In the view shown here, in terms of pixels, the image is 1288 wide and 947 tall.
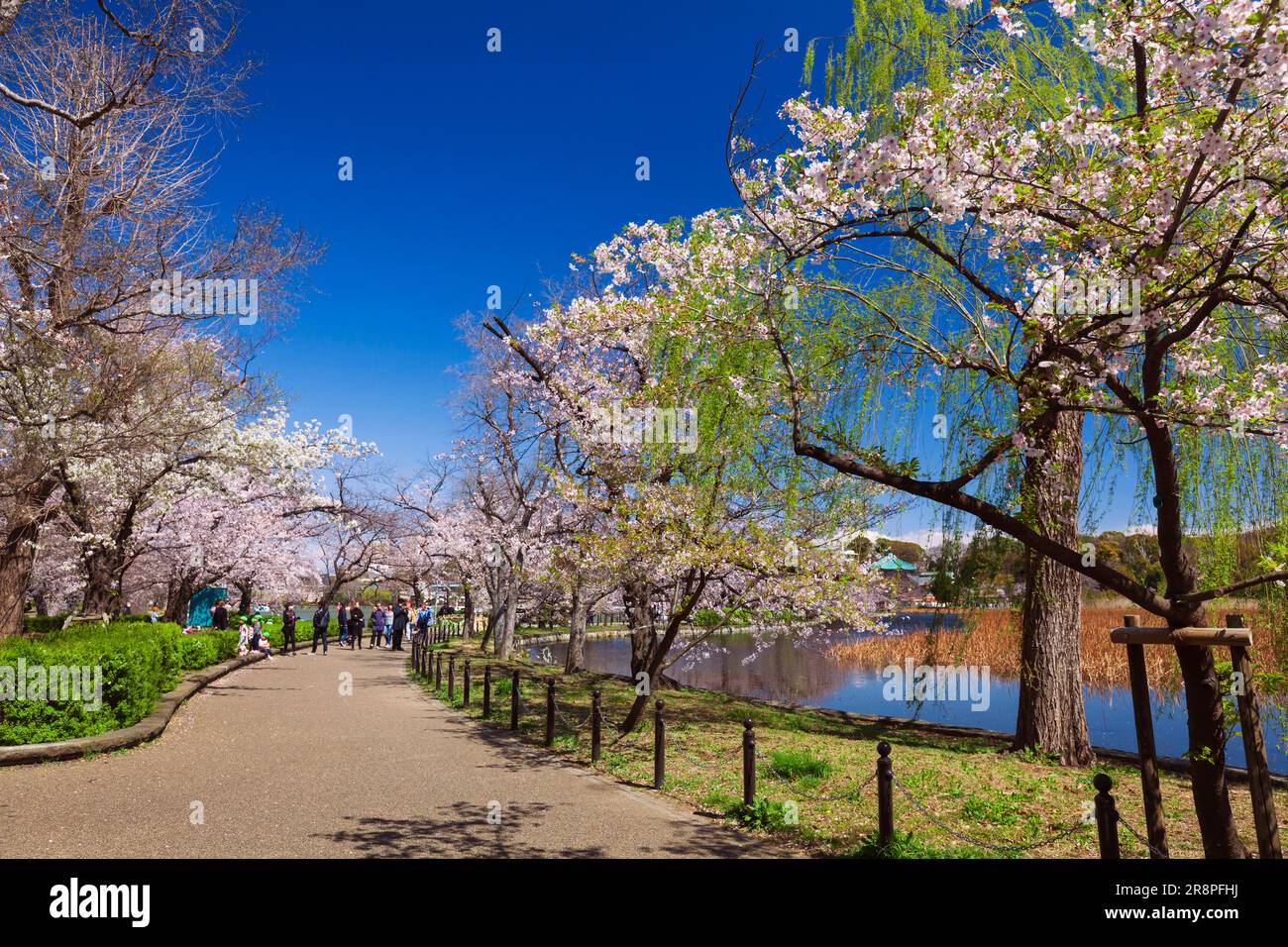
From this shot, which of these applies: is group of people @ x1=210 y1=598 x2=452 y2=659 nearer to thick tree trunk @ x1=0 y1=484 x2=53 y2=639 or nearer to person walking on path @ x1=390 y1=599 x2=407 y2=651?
person walking on path @ x1=390 y1=599 x2=407 y2=651

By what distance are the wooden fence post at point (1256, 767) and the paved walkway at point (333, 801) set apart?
360 cm

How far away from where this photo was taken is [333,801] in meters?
7.80

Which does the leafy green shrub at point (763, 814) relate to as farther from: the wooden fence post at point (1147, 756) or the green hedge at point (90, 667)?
the green hedge at point (90, 667)

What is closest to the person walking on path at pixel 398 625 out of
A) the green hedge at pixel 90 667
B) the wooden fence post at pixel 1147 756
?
the green hedge at pixel 90 667

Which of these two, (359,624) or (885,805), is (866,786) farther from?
(359,624)

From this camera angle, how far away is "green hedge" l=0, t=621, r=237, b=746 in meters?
9.26

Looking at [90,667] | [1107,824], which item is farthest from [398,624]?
[1107,824]

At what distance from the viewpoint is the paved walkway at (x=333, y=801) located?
6.38m

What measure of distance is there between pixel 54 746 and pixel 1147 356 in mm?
11840

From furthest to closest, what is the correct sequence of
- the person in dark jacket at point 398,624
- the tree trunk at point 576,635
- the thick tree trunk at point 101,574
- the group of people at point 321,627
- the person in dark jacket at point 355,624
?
the person in dark jacket at point 355,624 → the person in dark jacket at point 398,624 → the group of people at point 321,627 → the tree trunk at point 576,635 → the thick tree trunk at point 101,574

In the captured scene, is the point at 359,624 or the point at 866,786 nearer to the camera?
the point at 866,786

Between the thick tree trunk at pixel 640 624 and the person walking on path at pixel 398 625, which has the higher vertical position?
the thick tree trunk at pixel 640 624

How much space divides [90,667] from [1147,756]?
11639mm
